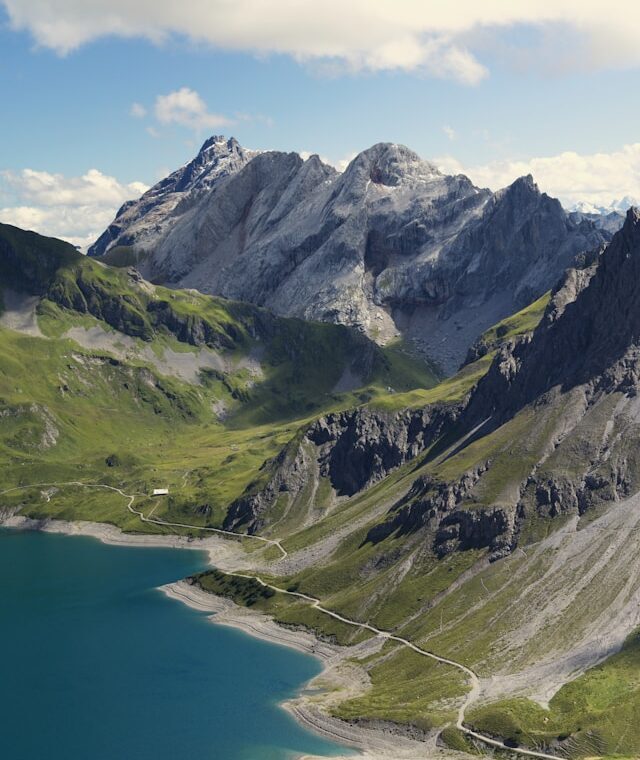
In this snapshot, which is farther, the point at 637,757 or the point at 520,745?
the point at 520,745
